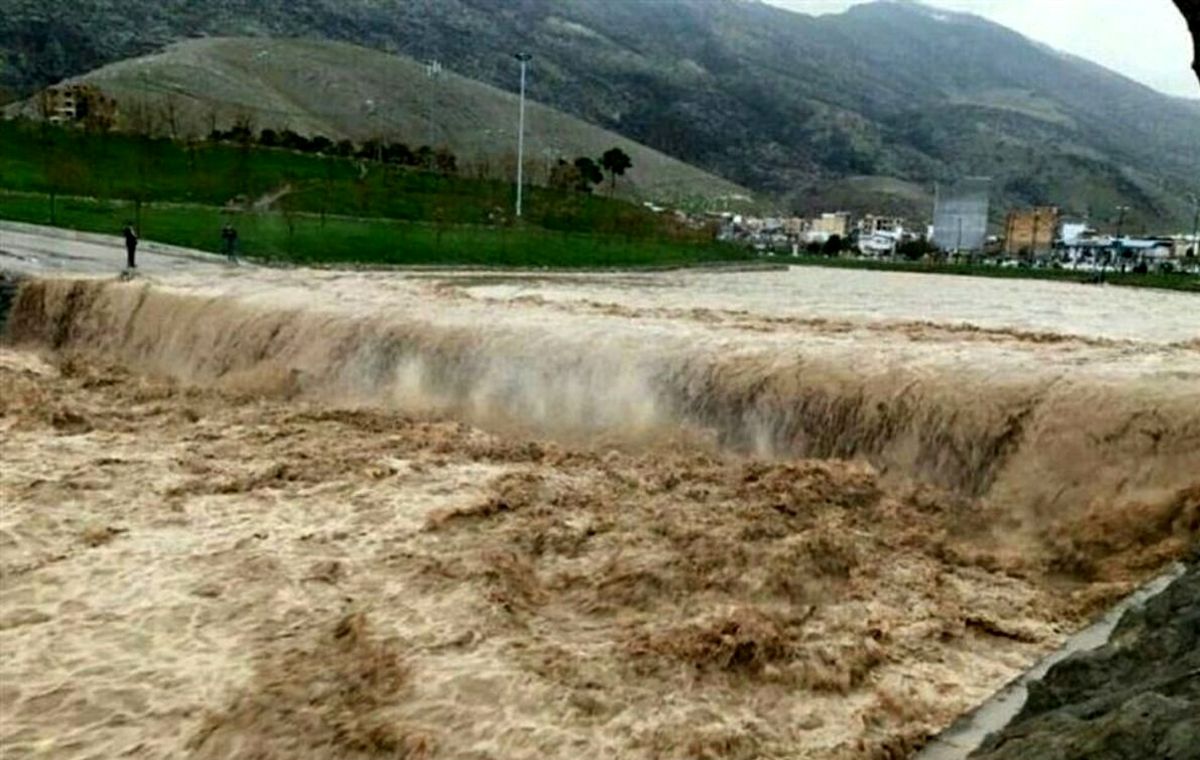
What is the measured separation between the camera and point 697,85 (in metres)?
178

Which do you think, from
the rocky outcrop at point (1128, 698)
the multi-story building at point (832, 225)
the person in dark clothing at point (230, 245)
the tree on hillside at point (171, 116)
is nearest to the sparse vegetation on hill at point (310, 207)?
the person in dark clothing at point (230, 245)

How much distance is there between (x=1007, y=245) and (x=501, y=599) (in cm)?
9559

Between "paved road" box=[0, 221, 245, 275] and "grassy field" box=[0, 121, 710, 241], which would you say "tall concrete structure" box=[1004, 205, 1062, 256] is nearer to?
"grassy field" box=[0, 121, 710, 241]

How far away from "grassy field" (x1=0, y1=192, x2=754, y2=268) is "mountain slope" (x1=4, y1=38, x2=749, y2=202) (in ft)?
116

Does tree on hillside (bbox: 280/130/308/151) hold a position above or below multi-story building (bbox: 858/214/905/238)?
above

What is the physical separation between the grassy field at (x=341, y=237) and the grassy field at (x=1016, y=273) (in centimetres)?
2001

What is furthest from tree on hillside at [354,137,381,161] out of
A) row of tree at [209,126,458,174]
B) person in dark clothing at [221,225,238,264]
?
person in dark clothing at [221,225,238,264]

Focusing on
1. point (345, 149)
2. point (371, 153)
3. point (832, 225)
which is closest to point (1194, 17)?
point (345, 149)

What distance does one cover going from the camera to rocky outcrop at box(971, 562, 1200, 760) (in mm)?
4152

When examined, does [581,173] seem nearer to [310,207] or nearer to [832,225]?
[310,207]

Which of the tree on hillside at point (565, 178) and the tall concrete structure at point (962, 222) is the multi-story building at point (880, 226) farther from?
the tree on hillside at point (565, 178)

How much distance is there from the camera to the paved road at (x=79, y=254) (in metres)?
26.9

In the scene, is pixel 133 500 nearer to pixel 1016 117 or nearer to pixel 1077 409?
pixel 1077 409

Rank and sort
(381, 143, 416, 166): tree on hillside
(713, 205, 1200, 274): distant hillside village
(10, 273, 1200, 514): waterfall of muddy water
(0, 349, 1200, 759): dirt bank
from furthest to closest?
(713, 205, 1200, 274): distant hillside village
(381, 143, 416, 166): tree on hillside
(10, 273, 1200, 514): waterfall of muddy water
(0, 349, 1200, 759): dirt bank
